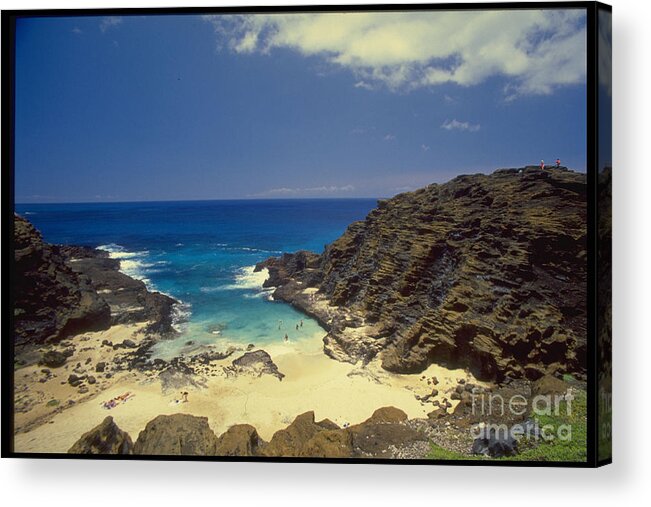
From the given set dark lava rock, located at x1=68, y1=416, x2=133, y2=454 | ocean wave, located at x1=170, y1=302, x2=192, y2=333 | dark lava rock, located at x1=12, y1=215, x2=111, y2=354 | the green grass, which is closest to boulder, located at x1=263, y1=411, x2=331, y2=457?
the green grass

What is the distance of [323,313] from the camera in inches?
400

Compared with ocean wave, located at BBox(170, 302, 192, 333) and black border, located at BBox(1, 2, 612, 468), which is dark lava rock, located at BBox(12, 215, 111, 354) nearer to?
black border, located at BBox(1, 2, 612, 468)

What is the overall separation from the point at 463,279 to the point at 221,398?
658 centimetres

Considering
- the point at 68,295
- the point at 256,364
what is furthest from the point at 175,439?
the point at 68,295

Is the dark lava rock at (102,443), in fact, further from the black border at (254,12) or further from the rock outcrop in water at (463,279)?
the rock outcrop in water at (463,279)

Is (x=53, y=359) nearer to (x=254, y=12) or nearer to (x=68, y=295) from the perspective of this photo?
(x=68, y=295)

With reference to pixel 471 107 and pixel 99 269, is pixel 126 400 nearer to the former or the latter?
pixel 99 269

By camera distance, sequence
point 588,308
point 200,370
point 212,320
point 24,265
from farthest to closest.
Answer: point 212,320 < point 200,370 < point 24,265 < point 588,308

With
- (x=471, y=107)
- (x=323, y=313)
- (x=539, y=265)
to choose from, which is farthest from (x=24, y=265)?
(x=539, y=265)

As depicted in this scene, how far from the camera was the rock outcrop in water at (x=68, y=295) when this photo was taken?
742 cm

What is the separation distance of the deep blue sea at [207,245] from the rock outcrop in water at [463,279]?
2.07 feet

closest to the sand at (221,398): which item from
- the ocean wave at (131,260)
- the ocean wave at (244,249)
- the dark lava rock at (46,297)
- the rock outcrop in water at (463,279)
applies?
the dark lava rock at (46,297)

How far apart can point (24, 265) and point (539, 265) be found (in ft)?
37.2

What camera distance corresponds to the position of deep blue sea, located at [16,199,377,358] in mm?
8703
